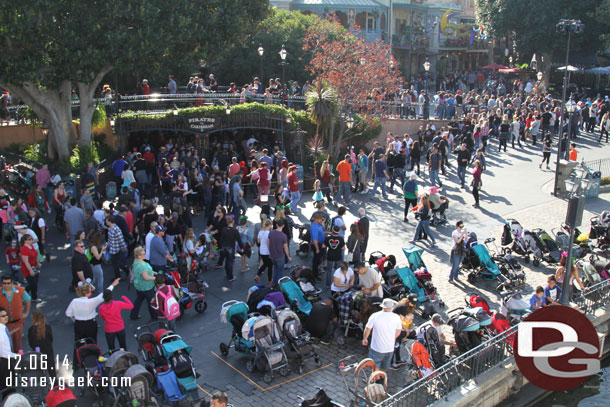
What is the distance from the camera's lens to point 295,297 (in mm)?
10898

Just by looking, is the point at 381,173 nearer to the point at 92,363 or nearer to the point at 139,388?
the point at 92,363

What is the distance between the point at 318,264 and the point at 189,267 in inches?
111

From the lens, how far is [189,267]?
12477mm

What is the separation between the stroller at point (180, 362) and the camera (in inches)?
338

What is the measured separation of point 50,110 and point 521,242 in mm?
14991

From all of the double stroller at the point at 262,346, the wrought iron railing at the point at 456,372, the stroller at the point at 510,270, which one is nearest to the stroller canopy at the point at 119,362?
the double stroller at the point at 262,346

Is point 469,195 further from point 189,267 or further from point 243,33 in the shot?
point 189,267

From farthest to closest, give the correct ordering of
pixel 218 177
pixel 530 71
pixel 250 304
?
pixel 530 71, pixel 218 177, pixel 250 304

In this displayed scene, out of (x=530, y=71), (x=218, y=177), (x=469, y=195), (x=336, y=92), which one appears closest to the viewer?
(x=218, y=177)

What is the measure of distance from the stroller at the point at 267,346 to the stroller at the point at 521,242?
721cm

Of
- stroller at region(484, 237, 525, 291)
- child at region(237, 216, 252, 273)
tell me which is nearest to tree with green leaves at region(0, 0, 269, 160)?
child at region(237, 216, 252, 273)

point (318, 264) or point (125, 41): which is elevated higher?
point (125, 41)

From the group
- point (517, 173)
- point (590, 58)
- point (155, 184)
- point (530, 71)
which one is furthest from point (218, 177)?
point (590, 58)

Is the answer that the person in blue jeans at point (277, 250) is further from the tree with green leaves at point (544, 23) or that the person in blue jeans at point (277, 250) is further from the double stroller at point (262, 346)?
the tree with green leaves at point (544, 23)
